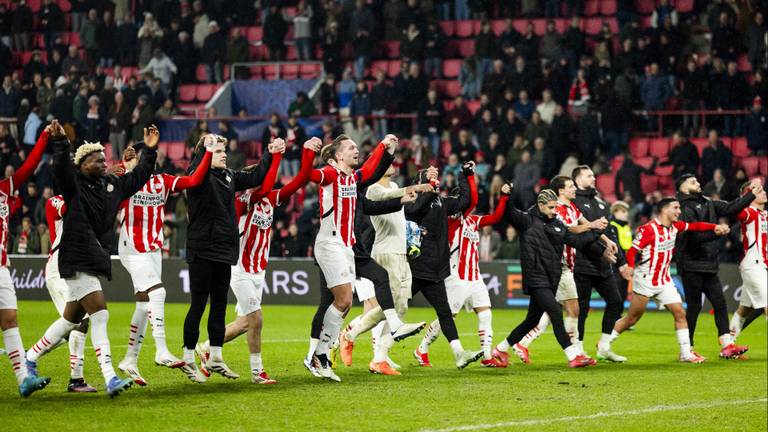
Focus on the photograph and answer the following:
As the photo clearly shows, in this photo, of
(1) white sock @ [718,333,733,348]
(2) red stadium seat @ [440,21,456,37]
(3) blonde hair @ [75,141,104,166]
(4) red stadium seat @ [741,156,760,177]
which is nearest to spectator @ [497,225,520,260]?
(4) red stadium seat @ [741,156,760,177]

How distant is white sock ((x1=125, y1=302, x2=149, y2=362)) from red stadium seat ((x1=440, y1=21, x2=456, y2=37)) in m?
21.0

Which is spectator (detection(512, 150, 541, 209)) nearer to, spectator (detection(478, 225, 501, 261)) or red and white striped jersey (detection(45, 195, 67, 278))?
spectator (detection(478, 225, 501, 261))

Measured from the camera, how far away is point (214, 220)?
422 inches

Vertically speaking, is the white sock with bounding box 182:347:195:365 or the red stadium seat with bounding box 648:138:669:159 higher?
the red stadium seat with bounding box 648:138:669:159

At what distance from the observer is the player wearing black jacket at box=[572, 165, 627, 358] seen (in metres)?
14.0

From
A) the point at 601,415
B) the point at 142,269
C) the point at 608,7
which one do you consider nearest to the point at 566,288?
the point at 601,415

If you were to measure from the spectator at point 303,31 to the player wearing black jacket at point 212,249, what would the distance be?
2095cm

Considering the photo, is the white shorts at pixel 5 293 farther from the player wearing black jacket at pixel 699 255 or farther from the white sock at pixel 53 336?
the player wearing black jacket at pixel 699 255

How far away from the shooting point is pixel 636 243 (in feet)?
47.4

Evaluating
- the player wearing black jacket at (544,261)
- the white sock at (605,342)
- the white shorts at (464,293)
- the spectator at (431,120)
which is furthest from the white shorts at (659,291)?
the spectator at (431,120)

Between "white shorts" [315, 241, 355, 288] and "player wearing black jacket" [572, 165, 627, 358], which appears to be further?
"player wearing black jacket" [572, 165, 627, 358]

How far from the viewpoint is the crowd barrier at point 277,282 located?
23.8 m

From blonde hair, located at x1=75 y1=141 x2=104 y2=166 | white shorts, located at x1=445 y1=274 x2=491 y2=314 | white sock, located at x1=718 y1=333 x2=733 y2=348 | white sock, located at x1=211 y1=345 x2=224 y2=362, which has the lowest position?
white sock, located at x1=718 y1=333 x2=733 y2=348

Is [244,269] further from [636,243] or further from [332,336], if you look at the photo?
[636,243]
